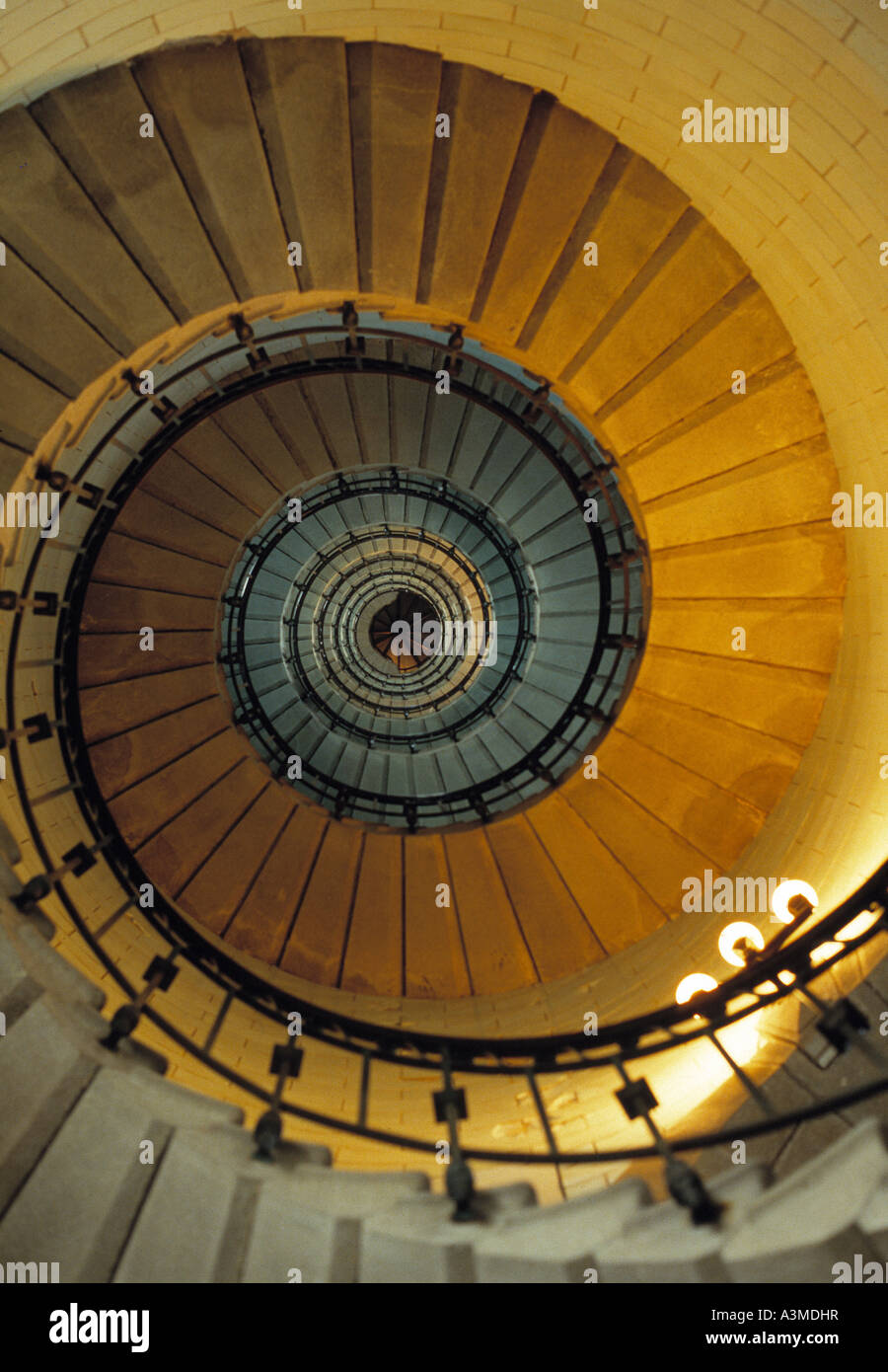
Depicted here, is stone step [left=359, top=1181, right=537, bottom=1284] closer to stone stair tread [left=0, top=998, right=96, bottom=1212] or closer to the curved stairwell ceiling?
stone stair tread [left=0, top=998, right=96, bottom=1212]

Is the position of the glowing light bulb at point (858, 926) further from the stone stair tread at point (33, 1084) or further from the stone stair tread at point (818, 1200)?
the stone stair tread at point (33, 1084)

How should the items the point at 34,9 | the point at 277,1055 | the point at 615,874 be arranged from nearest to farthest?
1. the point at 34,9
2. the point at 277,1055
3. the point at 615,874

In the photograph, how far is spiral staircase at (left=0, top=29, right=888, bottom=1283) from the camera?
3375mm

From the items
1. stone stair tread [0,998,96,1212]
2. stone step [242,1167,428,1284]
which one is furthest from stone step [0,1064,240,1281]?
stone step [242,1167,428,1284]

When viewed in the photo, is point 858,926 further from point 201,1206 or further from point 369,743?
point 369,743

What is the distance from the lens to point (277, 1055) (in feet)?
12.8

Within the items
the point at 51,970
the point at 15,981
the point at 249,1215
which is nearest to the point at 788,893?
the point at 249,1215

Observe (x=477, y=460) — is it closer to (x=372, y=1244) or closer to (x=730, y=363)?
(x=730, y=363)

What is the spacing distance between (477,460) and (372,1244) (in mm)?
8718

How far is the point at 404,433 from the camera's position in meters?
9.15

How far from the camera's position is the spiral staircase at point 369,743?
3.38m

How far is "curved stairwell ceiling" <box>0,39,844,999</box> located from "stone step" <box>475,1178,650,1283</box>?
414cm

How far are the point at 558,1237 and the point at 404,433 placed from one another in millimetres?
8588

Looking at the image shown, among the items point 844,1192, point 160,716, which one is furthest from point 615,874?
point 160,716
